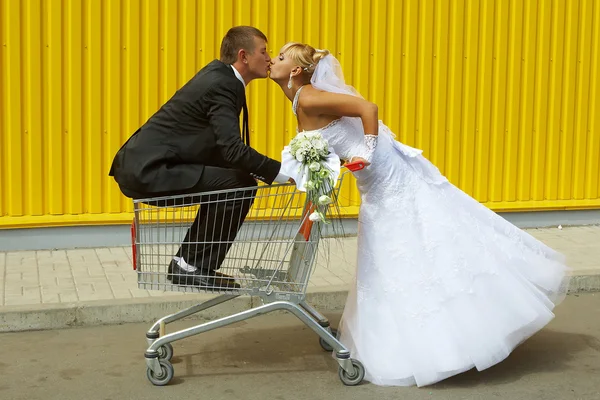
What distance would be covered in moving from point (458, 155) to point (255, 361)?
13.6 ft

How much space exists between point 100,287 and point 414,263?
8.49ft

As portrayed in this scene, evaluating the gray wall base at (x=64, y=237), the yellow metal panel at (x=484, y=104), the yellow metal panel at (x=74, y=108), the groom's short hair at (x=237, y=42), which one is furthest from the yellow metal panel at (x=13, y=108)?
the yellow metal panel at (x=484, y=104)

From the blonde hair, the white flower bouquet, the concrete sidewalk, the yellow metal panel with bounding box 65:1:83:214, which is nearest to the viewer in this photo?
the white flower bouquet

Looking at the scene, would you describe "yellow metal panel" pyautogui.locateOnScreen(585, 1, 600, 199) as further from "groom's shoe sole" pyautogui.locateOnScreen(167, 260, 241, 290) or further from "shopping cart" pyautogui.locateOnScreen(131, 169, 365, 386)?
"groom's shoe sole" pyautogui.locateOnScreen(167, 260, 241, 290)

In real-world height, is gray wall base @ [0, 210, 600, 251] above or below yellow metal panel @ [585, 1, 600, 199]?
below

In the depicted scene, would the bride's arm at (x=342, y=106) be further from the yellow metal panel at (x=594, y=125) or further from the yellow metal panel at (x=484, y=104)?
the yellow metal panel at (x=594, y=125)

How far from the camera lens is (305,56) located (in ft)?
17.9

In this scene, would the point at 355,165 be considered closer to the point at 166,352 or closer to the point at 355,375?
the point at 355,375

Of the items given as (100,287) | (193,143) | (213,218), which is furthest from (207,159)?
(100,287)

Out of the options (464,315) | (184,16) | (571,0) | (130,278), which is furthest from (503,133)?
(464,315)

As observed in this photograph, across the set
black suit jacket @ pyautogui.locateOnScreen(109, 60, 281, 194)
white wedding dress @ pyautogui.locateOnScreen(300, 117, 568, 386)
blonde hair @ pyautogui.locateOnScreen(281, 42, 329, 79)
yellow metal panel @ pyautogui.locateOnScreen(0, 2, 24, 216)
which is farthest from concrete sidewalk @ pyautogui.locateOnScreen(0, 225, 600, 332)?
blonde hair @ pyautogui.locateOnScreen(281, 42, 329, 79)

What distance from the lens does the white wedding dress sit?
17.3 ft

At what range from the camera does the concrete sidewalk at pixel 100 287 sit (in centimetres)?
647

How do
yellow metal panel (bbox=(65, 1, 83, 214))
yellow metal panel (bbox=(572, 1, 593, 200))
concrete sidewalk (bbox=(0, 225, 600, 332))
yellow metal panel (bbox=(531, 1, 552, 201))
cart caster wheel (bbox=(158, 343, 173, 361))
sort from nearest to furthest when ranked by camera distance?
cart caster wheel (bbox=(158, 343, 173, 361)), concrete sidewalk (bbox=(0, 225, 600, 332)), yellow metal panel (bbox=(65, 1, 83, 214)), yellow metal panel (bbox=(531, 1, 552, 201)), yellow metal panel (bbox=(572, 1, 593, 200))
